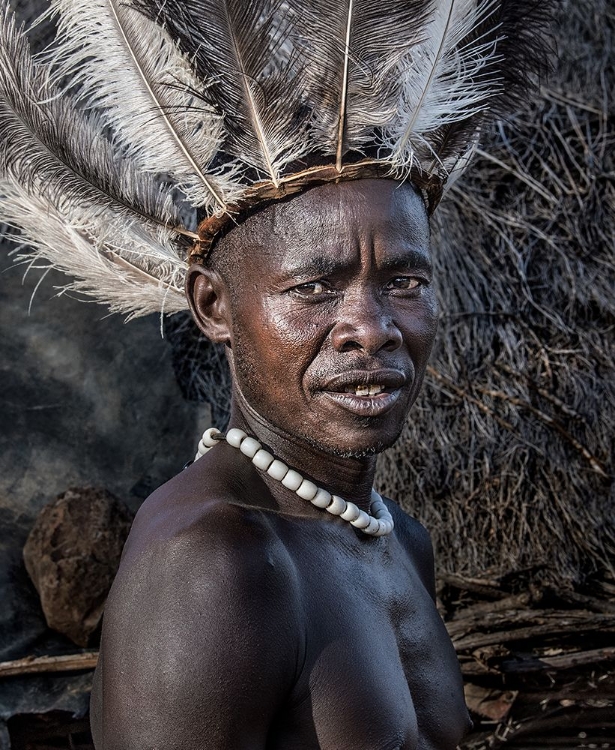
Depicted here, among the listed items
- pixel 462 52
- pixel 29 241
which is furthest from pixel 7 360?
pixel 462 52

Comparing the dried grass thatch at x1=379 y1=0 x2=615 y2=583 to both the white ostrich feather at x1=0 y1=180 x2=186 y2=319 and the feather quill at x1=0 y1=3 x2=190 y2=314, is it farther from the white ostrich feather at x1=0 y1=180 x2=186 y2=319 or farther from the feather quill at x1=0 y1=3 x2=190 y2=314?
the feather quill at x1=0 y1=3 x2=190 y2=314

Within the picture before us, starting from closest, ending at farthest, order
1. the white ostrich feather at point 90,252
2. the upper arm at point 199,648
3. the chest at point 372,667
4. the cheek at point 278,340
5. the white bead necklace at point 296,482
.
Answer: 1. the upper arm at point 199,648
2. the chest at point 372,667
3. the cheek at point 278,340
4. the white bead necklace at point 296,482
5. the white ostrich feather at point 90,252

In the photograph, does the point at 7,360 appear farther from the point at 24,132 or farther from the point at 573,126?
the point at 573,126

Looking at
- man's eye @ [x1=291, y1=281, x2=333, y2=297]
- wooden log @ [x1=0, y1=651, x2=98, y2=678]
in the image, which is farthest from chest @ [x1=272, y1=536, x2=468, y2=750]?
wooden log @ [x1=0, y1=651, x2=98, y2=678]

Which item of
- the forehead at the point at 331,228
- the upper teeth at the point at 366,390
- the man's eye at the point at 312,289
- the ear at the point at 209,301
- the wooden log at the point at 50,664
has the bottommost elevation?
the wooden log at the point at 50,664

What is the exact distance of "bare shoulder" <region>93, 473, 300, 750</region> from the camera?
1.43 metres

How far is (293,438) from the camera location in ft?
5.99

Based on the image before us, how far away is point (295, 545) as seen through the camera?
1.71 m

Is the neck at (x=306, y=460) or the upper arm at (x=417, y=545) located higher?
the neck at (x=306, y=460)

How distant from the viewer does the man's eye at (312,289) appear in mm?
1693

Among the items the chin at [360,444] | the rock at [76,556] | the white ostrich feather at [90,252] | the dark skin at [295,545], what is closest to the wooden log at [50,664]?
the rock at [76,556]

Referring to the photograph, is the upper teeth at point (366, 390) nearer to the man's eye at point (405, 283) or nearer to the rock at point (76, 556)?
the man's eye at point (405, 283)

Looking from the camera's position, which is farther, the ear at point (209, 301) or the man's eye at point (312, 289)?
→ the ear at point (209, 301)

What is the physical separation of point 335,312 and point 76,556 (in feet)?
6.59
